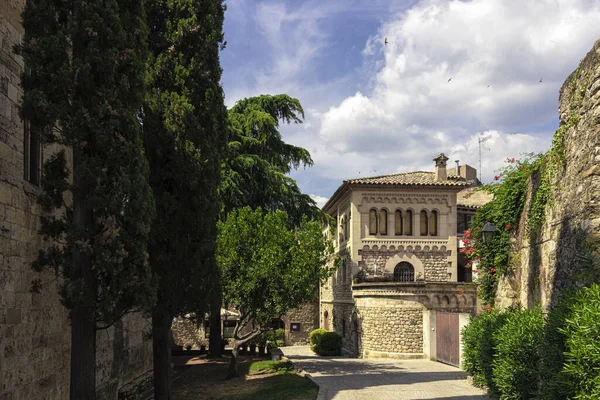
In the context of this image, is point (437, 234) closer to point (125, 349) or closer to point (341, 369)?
point (341, 369)

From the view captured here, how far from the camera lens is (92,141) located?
7402mm

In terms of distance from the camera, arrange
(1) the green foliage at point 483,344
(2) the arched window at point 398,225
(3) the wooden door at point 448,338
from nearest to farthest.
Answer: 1. (1) the green foliage at point 483,344
2. (3) the wooden door at point 448,338
3. (2) the arched window at point 398,225

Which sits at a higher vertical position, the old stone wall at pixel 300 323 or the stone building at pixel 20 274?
the stone building at pixel 20 274

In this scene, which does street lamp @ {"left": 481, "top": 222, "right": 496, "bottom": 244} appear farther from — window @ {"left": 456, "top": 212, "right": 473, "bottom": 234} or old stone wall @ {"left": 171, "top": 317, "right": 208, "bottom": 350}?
old stone wall @ {"left": 171, "top": 317, "right": 208, "bottom": 350}

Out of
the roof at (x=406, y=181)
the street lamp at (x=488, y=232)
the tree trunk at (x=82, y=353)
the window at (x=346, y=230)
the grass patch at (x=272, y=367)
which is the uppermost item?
the roof at (x=406, y=181)

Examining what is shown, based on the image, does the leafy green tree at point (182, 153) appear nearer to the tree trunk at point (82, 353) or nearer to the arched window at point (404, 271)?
the tree trunk at point (82, 353)

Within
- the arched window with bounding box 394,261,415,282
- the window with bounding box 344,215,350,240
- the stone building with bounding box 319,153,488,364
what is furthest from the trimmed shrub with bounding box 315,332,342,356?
the window with bounding box 344,215,350,240

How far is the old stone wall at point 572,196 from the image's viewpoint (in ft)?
24.2

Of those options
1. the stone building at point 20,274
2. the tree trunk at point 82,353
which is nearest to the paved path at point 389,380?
the stone building at point 20,274

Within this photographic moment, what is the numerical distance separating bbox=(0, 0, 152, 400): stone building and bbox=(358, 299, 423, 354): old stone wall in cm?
1645

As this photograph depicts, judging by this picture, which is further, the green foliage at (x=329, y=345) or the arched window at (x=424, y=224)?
the green foliage at (x=329, y=345)

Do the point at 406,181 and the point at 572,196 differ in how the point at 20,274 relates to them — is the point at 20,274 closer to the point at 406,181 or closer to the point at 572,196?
the point at 572,196

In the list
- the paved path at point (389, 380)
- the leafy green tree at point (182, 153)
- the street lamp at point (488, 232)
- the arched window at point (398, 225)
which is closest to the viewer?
the leafy green tree at point (182, 153)

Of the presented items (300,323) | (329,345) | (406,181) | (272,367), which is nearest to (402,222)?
(406,181)
